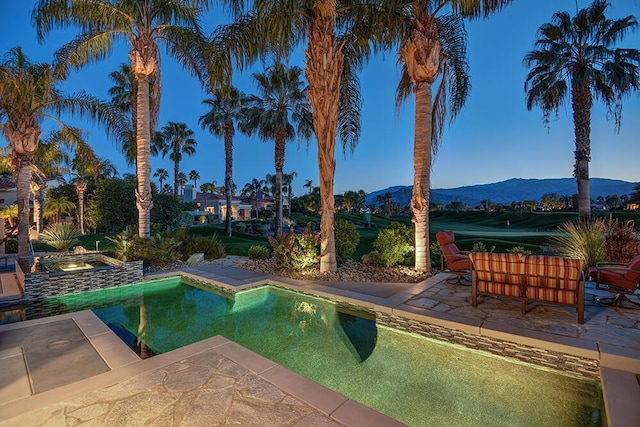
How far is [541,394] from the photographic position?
331 cm

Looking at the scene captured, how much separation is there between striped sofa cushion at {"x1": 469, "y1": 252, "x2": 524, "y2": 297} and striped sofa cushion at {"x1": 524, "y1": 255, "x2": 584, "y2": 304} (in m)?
0.13

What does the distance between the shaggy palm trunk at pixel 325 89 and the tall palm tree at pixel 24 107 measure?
27.8 ft

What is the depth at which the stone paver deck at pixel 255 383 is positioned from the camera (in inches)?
102

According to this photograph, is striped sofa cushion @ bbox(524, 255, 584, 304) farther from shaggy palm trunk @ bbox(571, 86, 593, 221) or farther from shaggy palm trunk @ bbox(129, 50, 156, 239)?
shaggy palm trunk @ bbox(129, 50, 156, 239)

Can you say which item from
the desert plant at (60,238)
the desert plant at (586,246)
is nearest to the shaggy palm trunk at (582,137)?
the desert plant at (586,246)

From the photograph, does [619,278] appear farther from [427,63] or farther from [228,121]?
[228,121]

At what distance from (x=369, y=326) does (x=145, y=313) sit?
4.48 m

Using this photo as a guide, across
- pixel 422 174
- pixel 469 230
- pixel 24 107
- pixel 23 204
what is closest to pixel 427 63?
pixel 422 174

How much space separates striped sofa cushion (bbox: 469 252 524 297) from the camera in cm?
471

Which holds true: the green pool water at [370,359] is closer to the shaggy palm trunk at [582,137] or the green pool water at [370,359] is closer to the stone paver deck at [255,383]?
the stone paver deck at [255,383]

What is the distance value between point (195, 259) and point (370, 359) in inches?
328

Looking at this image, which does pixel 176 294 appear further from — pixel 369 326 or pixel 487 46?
pixel 487 46

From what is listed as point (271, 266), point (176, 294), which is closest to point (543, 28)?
point (271, 266)

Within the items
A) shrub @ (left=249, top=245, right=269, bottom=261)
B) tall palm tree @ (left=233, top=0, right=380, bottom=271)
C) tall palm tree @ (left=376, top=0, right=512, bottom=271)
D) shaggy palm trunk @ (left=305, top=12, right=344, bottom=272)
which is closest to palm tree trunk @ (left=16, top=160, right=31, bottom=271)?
shrub @ (left=249, top=245, right=269, bottom=261)
